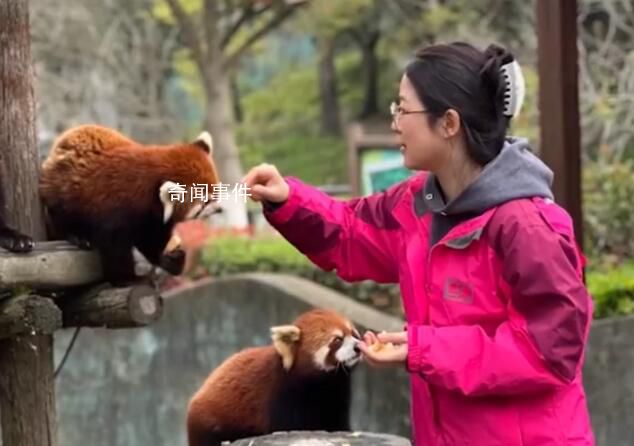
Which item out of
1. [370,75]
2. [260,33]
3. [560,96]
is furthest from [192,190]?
[370,75]

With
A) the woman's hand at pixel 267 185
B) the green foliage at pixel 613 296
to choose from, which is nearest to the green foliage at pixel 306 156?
the green foliage at pixel 613 296

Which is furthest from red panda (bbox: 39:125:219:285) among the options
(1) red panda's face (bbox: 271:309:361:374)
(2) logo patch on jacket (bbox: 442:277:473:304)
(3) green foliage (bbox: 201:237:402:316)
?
(3) green foliage (bbox: 201:237:402:316)

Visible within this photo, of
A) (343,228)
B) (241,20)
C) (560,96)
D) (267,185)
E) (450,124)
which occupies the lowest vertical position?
(343,228)

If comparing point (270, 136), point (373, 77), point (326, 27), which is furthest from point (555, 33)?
point (270, 136)

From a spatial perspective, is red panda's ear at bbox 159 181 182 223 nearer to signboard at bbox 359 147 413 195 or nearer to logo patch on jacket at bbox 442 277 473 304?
logo patch on jacket at bbox 442 277 473 304

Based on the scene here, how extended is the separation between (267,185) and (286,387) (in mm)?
964

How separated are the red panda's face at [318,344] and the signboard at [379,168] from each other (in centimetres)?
547

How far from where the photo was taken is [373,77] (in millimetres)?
17688

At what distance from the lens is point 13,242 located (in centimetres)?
319

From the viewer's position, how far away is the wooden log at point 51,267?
315 cm

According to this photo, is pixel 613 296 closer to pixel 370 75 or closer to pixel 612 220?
pixel 612 220

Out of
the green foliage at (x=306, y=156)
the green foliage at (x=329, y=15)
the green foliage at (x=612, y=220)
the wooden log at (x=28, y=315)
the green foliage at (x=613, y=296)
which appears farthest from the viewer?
Result: the green foliage at (x=306, y=156)

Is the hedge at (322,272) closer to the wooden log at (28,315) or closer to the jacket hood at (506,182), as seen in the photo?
the wooden log at (28,315)

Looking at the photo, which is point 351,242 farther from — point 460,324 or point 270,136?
point 270,136
